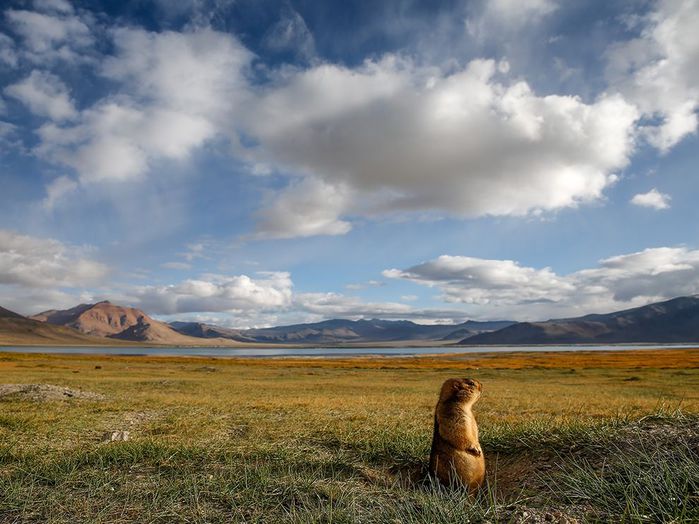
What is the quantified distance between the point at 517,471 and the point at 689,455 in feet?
7.57

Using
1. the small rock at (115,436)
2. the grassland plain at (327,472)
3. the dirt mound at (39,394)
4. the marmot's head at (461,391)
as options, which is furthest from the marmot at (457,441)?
the dirt mound at (39,394)

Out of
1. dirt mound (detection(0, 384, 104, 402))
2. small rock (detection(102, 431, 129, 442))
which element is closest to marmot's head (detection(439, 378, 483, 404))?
small rock (detection(102, 431, 129, 442))

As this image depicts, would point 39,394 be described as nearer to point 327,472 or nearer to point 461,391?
point 327,472

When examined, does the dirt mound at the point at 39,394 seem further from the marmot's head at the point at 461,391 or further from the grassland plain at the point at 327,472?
the marmot's head at the point at 461,391

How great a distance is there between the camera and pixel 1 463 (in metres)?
8.89

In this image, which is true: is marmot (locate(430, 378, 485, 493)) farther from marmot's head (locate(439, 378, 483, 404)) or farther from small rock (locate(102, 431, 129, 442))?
small rock (locate(102, 431, 129, 442))

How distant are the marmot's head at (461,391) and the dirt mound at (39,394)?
55.4ft

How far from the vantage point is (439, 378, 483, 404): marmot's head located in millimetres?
7316

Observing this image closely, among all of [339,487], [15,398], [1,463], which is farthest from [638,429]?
[15,398]

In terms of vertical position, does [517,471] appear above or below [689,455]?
below

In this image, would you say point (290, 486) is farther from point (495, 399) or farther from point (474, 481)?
point (495, 399)

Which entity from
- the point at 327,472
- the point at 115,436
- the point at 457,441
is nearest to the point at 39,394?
the point at 115,436

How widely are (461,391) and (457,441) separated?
0.70 metres

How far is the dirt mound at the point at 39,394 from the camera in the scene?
1881 cm
